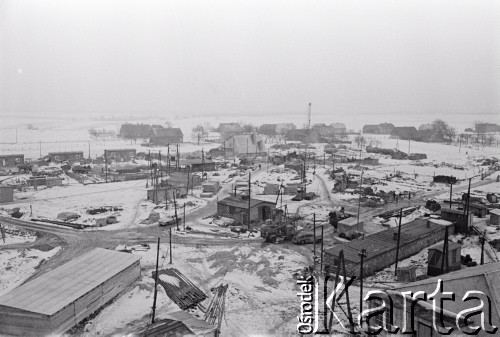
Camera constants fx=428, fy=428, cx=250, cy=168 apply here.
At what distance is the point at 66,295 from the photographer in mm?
12289

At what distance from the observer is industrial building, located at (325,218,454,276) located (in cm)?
1595

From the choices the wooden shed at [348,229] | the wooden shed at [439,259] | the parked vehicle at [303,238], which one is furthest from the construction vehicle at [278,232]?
the wooden shed at [439,259]

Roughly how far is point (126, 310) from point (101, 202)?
16971 mm

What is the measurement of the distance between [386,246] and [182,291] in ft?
27.7

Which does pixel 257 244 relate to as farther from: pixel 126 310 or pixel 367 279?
pixel 126 310

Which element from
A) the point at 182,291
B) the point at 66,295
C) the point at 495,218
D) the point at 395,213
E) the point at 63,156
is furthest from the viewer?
the point at 63,156

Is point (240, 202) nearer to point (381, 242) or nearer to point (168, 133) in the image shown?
point (381, 242)

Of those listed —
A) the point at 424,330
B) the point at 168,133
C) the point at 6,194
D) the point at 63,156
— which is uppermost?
the point at 168,133

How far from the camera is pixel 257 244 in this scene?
1978 cm

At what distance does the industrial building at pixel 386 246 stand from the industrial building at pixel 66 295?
7593 mm

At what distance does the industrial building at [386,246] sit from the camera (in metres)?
15.9

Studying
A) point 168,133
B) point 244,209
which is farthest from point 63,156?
point 244,209

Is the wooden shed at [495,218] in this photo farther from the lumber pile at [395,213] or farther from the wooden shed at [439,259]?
the wooden shed at [439,259]

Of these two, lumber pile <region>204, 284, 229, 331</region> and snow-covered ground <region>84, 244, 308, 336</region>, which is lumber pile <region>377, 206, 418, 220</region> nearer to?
snow-covered ground <region>84, 244, 308, 336</region>
